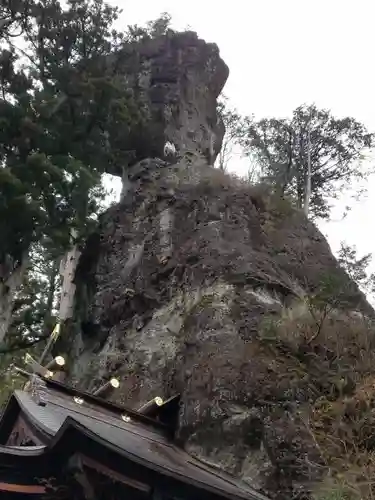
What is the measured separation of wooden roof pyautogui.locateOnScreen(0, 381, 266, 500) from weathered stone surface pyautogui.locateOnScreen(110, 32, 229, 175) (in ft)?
36.6

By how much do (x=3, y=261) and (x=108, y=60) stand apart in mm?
6556

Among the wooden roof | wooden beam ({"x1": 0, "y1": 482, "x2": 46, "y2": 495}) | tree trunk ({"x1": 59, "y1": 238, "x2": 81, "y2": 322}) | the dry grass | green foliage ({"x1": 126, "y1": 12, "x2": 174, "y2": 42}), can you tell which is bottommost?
wooden beam ({"x1": 0, "y1": 482, "x2": 46, "y2": 495})

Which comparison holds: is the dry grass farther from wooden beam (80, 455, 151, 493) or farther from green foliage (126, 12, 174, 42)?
green foliage (126, 12, 174, 42)

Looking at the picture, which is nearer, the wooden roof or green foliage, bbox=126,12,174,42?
the wooden roof

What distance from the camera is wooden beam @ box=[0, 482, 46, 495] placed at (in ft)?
18.5

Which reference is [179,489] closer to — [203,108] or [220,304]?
[220,304]

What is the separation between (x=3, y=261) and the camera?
12.9 m

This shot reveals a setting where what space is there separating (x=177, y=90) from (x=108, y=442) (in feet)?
50.2

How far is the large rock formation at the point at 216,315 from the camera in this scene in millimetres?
7871

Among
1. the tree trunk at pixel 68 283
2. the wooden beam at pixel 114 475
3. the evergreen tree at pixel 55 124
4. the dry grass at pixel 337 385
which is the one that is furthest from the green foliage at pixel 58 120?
the wooden beam at pixel 114 475

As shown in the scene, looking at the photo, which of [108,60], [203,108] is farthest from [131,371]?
[203,108]

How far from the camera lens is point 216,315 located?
9859 millimetres

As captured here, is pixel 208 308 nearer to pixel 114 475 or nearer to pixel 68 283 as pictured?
pixel 114 475

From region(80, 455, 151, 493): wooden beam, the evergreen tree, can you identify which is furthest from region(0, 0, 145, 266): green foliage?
region(80, 455, 151, 493): wooden beam
